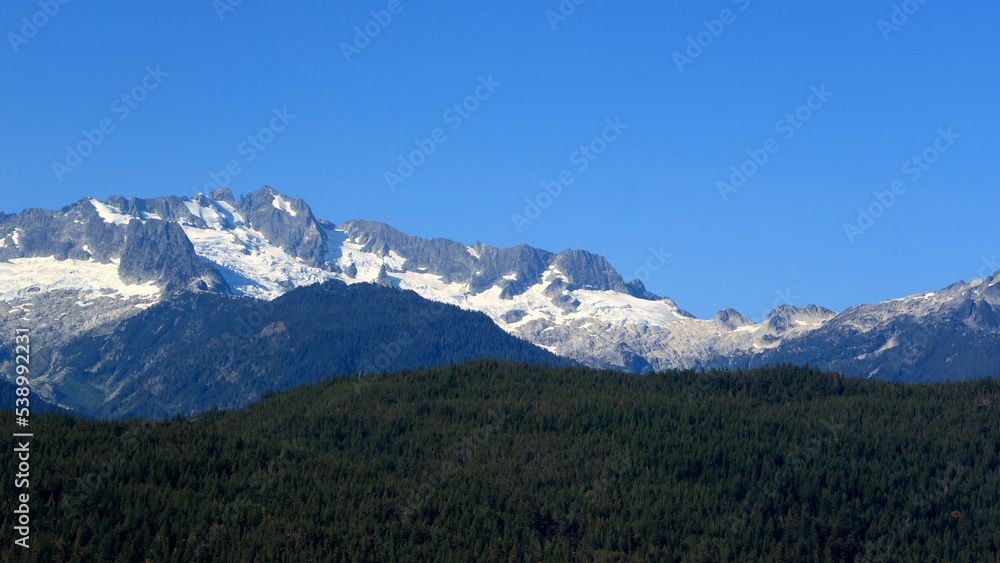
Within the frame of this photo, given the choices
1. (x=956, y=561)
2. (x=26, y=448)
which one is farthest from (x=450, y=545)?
(x=956, y=561)

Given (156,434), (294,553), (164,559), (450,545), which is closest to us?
(164,559)

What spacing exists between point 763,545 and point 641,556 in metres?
28.0

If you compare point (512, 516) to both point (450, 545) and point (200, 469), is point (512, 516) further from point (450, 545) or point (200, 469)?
point (200, 469)

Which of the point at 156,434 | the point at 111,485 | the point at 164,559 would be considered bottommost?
the point at 164,559

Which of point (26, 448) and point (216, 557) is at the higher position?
point (26, 448)

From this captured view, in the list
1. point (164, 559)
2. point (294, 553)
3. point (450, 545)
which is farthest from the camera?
point (450, 545)

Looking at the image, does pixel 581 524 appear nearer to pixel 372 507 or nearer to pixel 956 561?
pixel 372 507

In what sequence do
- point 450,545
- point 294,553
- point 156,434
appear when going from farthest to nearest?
1. point 156,434
2. point 450,545
3. point 294,553

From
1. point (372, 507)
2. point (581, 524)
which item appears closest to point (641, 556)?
point (581, 524)

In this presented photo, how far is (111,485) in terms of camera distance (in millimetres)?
161625

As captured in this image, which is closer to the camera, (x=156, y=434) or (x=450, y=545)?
(x=450, y=545)

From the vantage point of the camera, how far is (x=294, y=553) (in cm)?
15800

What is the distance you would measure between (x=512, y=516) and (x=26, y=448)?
305 feet

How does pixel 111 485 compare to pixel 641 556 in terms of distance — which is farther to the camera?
pixel 641 556
